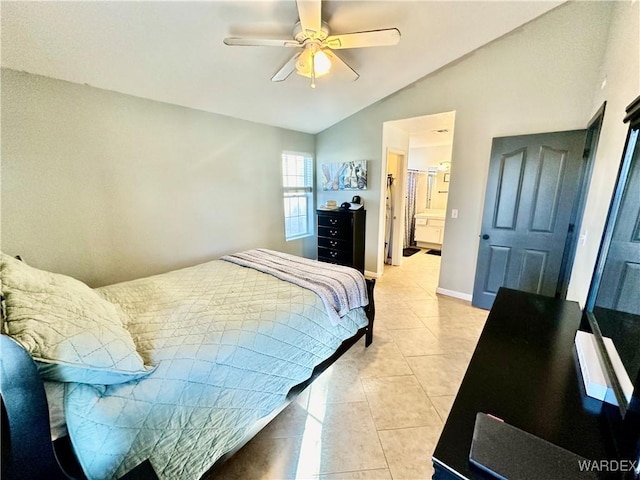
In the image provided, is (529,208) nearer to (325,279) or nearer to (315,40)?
(325,279)

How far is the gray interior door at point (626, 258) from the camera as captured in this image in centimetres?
82

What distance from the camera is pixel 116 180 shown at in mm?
2314

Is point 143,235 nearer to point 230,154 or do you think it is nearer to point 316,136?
point 230,154

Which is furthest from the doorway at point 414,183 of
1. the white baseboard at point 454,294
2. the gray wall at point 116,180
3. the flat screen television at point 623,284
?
the flat screen television at point 623,284

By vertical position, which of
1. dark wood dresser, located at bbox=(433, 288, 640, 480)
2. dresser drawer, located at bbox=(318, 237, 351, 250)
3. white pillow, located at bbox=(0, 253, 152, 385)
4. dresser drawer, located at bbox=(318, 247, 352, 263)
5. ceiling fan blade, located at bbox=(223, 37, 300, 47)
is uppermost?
ceiling fan blade, located at bbox=(223, 37, 300, 47)

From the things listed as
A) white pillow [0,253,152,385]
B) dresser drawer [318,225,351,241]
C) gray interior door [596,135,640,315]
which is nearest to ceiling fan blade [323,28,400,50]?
gray interior door [596,135,640,315]

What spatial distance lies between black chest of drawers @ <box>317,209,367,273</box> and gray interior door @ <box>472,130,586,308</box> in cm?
165

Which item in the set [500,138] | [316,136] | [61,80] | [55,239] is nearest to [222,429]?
[55,239]

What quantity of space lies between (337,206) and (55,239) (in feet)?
10.9

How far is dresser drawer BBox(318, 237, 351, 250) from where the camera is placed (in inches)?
155

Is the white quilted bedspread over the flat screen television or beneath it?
beneath

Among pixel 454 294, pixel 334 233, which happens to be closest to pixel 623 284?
pixel 454 294

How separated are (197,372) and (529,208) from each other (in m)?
3.34

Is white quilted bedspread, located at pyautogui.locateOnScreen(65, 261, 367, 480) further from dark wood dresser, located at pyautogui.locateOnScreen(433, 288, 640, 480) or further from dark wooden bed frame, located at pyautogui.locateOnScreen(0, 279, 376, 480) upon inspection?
dark wood dresser, located at pyautogui.locateOnScreen(433, 288, 640, 480)
